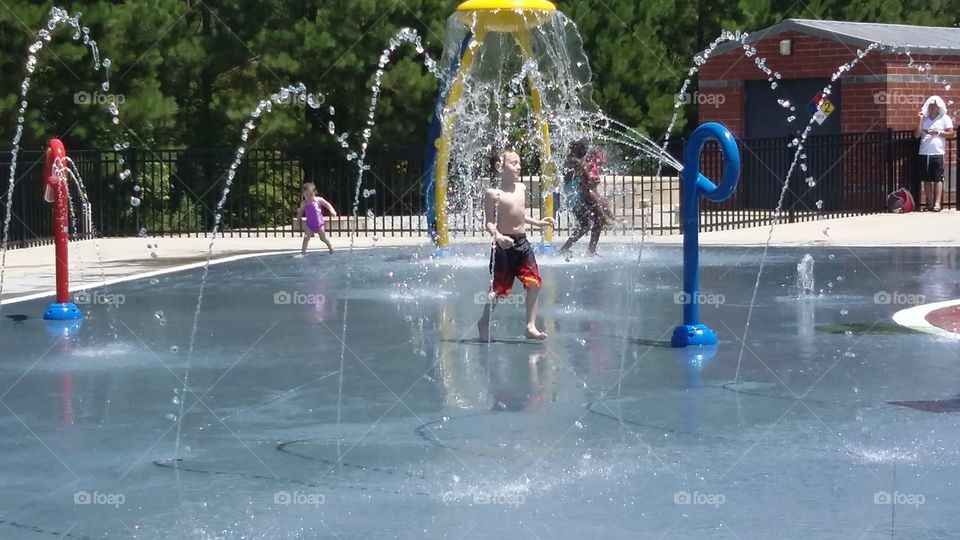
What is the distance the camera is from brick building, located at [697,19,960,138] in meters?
26.4

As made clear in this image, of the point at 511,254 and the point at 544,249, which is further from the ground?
the point at 511,254

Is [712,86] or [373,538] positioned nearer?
[373,538]

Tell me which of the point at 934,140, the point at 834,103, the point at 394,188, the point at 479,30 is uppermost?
the point at 479,30

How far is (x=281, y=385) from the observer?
10094mm

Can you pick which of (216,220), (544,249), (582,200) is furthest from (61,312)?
(544,249)

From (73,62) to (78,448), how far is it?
1689cm

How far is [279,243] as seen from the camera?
22.1 meters

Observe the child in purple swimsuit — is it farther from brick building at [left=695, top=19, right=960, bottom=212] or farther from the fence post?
the fence post

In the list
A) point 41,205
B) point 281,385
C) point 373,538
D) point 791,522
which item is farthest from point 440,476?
point 41,205

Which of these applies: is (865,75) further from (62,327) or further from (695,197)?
(62,327)

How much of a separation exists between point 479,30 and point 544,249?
2893 millimetres

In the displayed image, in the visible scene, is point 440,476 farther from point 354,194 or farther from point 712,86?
point 712,86

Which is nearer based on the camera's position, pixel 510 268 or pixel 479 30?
pixel 510 268

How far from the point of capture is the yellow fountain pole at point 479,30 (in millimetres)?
19297
